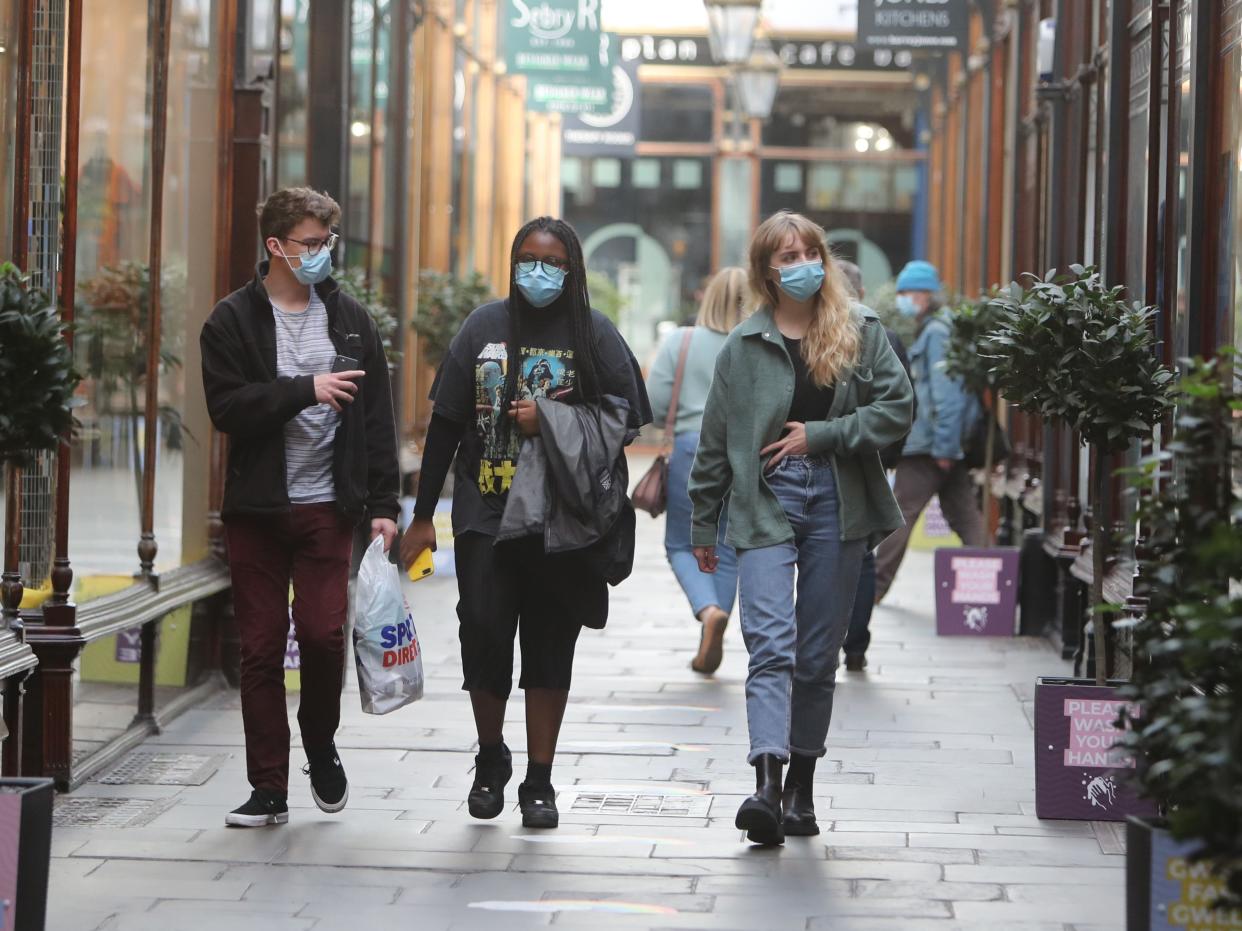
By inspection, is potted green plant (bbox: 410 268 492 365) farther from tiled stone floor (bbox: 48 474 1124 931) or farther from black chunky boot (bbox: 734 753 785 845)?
black chunky boot (bbox: 734 753 785 845)

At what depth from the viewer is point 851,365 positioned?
5852 millimetres

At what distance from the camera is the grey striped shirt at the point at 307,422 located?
6.00m

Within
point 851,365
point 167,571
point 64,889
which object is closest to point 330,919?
point 64,889

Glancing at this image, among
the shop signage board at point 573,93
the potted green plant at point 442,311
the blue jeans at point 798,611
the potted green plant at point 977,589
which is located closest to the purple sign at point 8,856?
the blue jeans at point 798,611

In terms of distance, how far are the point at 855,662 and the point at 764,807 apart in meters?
3.92

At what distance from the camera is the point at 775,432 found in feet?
19.1

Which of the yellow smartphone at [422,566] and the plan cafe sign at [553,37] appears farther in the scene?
the plan cafe sign at [553,37]

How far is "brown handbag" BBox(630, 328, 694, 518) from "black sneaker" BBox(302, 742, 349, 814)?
116 inches

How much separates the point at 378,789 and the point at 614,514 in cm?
141

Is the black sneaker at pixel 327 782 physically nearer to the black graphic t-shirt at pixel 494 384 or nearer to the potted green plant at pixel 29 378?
the black graphic t-shirt at pixel 494 384

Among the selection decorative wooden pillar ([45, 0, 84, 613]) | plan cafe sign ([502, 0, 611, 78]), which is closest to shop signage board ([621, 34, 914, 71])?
plan cafe sign ([502, 0, 611, 78])

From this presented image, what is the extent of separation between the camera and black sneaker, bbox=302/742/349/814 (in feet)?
20.0

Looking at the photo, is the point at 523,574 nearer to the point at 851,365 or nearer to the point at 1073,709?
the point at 851,365

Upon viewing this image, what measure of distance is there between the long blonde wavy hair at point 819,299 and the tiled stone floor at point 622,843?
137cm
